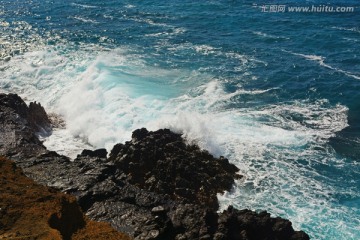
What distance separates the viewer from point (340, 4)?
62.7m

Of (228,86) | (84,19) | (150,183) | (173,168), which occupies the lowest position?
(150,183)

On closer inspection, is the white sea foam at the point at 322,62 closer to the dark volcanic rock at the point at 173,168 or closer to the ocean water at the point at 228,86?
the ocean water at the point at 228,86

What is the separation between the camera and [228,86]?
127 feet

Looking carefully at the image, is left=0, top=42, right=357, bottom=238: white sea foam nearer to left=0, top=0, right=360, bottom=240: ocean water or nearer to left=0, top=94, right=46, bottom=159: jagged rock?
left=0, top=0, right=360, bottom=240: ocean water

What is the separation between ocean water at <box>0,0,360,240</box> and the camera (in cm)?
2577

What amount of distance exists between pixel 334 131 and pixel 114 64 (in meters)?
24.8

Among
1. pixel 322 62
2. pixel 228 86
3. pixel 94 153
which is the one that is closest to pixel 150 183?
pixel 94 153

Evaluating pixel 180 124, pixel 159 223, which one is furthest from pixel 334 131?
pixel 159 223
